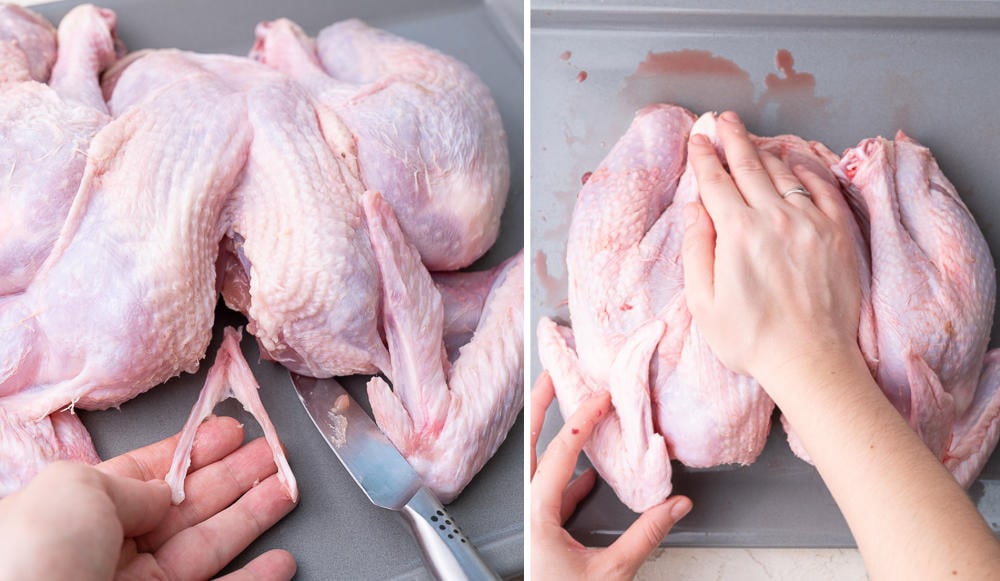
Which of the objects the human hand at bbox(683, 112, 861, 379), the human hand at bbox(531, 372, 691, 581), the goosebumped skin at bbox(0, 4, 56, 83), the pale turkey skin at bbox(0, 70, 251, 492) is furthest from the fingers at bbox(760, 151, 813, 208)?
the goosebumped skin at bbox(0, 4, 56, 83)

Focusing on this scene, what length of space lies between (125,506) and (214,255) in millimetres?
262

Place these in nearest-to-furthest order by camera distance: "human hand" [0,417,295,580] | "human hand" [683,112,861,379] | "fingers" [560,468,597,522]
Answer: "human hand" [0,417,295,580] < "human hand" [683,112,861,379] < "fingers" [560,468,597,522]

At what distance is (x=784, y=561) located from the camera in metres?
0.84

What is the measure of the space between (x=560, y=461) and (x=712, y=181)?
0.32 metres

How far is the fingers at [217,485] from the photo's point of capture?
779 millimetres

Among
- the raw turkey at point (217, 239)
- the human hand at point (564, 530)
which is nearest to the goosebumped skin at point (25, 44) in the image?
the raw turkey at point (217, 239)

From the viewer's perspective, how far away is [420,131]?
2.84 ft

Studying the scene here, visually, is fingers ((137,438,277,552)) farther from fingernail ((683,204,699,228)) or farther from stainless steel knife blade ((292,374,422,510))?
fingernail ((683,204,699,228))

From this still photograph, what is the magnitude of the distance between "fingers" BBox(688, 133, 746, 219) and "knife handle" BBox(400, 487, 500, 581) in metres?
0.40

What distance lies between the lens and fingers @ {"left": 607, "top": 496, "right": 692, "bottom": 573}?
2.51 ft

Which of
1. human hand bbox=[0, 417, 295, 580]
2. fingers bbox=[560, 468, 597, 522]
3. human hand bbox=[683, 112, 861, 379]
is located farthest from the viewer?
fingers bbox=[560, 468, 597, 522]

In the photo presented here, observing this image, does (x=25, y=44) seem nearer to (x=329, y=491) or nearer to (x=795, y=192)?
(x=329, y=491)

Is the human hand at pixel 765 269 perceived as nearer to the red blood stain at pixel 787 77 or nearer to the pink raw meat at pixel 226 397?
the red blood stain at pixel 787 77

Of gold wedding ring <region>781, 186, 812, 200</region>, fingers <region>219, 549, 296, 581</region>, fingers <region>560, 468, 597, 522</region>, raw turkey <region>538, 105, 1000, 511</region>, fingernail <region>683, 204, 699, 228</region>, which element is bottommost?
fingers <region>219, 549, 296, 581</region>
